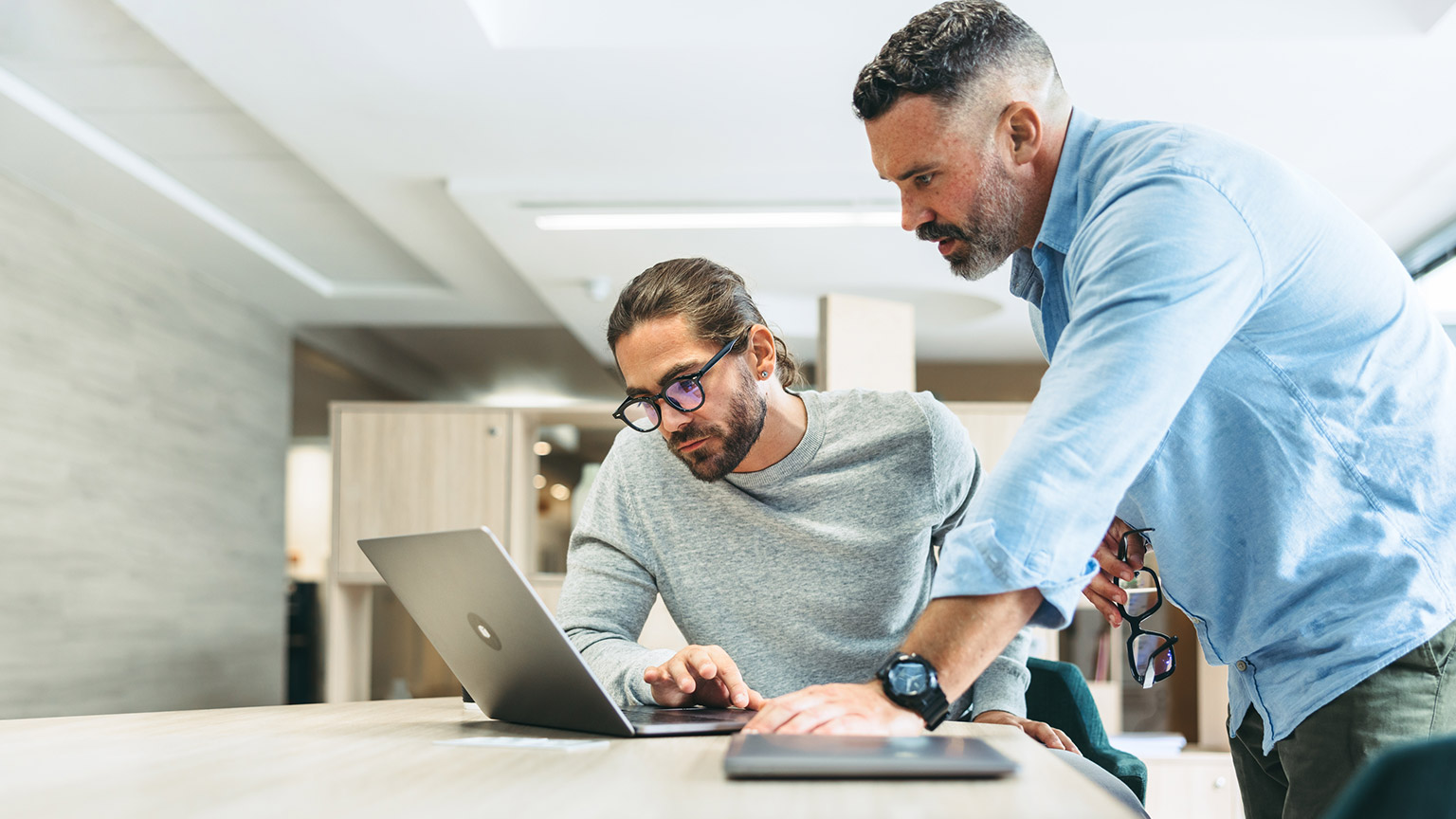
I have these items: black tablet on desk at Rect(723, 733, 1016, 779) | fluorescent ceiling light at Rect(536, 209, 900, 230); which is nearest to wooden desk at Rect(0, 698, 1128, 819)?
black tablet on desk at Rect(723, 733, 1016, 779)

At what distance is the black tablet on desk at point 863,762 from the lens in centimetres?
71

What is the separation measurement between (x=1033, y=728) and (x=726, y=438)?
0.57 metres

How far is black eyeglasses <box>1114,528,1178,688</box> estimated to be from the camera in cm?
122

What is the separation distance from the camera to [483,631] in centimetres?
113

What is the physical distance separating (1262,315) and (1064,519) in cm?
31

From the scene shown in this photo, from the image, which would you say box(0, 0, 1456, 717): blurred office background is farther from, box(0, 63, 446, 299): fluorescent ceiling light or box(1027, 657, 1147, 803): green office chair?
box(1027, 657, 1147, 803): green office chair

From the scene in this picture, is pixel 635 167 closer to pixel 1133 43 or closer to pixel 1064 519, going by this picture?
pixel 1133 43

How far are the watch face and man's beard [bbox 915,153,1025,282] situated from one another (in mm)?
500

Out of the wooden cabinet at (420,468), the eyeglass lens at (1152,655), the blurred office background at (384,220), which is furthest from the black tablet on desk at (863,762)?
the wooden cabinet at (420,468)

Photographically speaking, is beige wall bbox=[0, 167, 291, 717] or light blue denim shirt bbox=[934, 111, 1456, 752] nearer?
light blue denim shirt bbox=[934, 111, 1456, 752]

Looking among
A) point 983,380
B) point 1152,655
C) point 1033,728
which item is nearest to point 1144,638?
point 1152,655

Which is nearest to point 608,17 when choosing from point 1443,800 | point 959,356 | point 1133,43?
point 1133,43

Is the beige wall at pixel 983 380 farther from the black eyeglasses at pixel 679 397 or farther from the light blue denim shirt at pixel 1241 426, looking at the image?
the light blue denim shirt at pixel 1241 426

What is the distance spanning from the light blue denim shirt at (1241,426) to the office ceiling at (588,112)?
2112 mm
